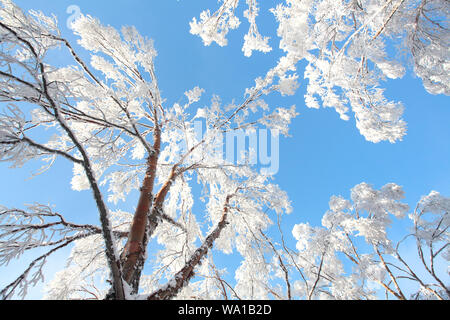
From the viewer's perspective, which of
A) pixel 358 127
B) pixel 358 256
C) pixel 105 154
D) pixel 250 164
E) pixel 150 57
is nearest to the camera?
pixel 105 154

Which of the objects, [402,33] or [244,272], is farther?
[244,272]

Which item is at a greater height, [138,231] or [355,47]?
[355,47]

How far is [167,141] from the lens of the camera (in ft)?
17.0

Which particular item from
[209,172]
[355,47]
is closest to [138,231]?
[209,172]

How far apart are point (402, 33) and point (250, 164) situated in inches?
170

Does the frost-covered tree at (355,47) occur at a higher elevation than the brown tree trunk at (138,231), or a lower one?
higher

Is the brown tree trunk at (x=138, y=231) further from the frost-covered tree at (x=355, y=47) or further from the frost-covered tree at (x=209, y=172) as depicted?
the frost-covered tree at (x=355, y=47)

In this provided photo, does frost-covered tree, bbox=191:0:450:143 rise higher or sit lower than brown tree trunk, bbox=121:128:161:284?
higher

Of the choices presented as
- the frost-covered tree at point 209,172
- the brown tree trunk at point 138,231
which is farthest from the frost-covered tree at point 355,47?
the brown tree trunk at point 138,231

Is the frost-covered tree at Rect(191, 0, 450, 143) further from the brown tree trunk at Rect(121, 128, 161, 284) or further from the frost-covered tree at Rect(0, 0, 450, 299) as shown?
the brown tree trunk at Rect(121, 128, 161, 284)

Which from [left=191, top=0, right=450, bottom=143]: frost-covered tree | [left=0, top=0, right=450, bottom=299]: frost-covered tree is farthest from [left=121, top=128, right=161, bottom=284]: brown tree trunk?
[left=191, top=0, right=450, bottom=143]: frost-covered tree

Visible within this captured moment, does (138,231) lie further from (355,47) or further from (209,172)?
(355,47)
